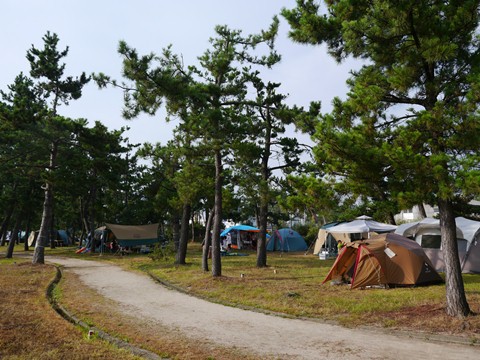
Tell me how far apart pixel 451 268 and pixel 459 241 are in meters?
8.96

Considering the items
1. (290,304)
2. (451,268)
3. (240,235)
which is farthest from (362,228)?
(240,235)

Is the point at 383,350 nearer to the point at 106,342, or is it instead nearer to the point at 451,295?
the point at 451,295

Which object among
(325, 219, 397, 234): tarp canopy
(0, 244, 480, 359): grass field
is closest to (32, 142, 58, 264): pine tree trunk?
(0, 244, 480, 359): grass field

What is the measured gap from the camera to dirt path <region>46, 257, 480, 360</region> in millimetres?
5660

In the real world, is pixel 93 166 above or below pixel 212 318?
above

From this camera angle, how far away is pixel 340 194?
338 inches

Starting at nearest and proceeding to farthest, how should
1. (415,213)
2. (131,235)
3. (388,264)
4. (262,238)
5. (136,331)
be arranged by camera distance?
(136,331)
(388,264)
(262,238)
(131,235)
(415,213)

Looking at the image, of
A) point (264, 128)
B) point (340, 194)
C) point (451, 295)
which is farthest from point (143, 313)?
point (264, 128)

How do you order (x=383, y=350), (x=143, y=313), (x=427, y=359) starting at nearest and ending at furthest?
(x=427, y=359), (x=383, y=350), (x=143, y=313)

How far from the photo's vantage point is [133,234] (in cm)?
2986

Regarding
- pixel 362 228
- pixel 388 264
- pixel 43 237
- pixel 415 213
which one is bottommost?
pixel 388 264

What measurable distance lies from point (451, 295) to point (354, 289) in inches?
159

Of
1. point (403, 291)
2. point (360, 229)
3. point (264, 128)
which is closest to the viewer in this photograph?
point (403, 291)

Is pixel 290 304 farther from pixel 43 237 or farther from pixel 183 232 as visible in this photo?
pixel 43 237
